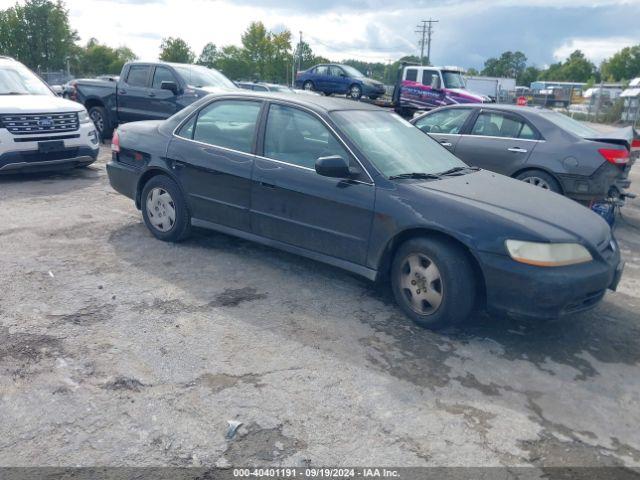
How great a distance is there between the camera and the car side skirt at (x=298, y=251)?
4520 millimetres

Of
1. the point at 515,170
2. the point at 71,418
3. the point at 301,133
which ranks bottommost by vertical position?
the point at 71,418

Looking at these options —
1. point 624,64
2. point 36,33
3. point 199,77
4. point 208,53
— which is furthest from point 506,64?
point 199,77

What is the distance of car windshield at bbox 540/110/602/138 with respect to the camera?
301 inches

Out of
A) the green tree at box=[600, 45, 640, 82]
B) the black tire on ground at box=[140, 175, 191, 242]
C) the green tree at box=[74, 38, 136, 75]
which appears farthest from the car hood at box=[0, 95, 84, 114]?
the green tree at box=[600, 45, 640, 82]

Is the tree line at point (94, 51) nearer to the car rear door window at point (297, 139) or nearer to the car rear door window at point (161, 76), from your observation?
the car rear door window at point (161, 76)

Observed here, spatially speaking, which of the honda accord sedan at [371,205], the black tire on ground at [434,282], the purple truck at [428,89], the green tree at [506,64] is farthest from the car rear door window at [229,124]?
the green tree at [506,64]

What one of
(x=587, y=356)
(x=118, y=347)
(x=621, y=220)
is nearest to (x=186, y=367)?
(x=118, y=347)

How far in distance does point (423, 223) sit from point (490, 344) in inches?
39.0

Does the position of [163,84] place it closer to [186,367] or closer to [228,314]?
[228,314]

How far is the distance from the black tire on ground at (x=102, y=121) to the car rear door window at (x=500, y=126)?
852 centimetres

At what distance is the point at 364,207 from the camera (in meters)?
4.45

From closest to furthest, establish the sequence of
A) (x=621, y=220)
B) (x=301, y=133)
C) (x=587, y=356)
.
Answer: (x=587, y=356), (x=301, y=133), (x=621, y=220)

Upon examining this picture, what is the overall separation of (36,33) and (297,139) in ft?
178

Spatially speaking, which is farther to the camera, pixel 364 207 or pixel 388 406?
pixel 364 207
